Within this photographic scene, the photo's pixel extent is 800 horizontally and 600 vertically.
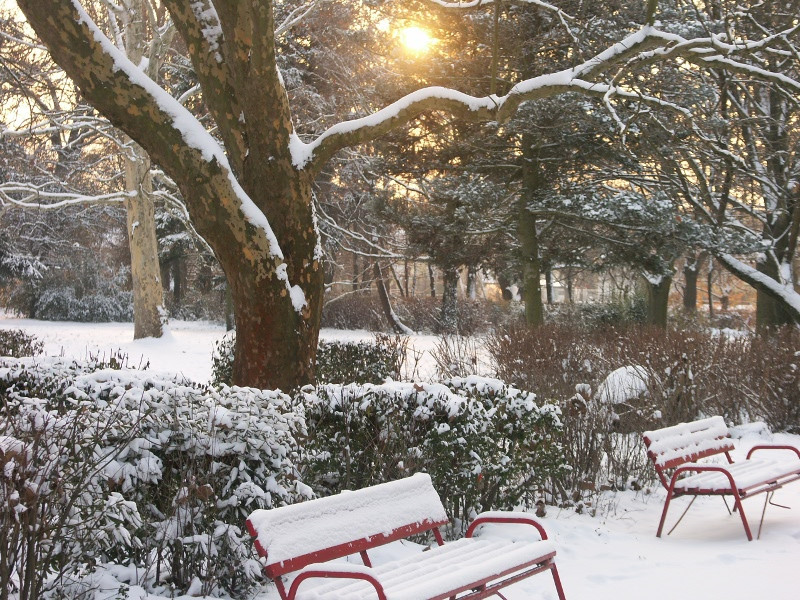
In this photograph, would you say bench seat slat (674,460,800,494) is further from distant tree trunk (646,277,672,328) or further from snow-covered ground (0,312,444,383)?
distant tree trunk (646,277,672,328)

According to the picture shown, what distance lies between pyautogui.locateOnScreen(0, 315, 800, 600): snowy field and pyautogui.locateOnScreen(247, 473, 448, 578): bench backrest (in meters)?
0.87

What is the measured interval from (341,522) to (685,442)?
337 centimetres

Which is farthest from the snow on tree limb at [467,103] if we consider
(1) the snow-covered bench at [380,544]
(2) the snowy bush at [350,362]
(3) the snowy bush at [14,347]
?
(3) the snowy bush at [14,347]

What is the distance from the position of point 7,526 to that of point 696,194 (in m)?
15.8

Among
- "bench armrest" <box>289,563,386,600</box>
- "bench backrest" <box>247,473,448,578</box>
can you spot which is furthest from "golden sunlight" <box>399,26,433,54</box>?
"bench armrest" <box>289,563,386,600</box>

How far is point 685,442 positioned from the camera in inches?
219

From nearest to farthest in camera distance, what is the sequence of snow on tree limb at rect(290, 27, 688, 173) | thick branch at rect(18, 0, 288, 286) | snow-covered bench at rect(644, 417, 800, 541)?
snow-covered bench at rect(644, 417, 800, 541)
thick branch at rect(18, 0, 288, 286)
snow on tree limb at rect(290, 27, 688, 173)

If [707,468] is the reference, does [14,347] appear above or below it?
above

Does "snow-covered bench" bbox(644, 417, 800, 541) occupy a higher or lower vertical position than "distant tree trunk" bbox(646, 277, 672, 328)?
lower

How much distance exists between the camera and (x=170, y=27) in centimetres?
1705

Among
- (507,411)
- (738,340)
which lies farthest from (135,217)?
(507,411)

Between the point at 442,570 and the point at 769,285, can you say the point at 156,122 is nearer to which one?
the point at 442,570

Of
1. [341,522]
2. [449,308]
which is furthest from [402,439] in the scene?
[449,308]

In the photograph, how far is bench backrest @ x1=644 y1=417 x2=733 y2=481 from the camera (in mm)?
5219
